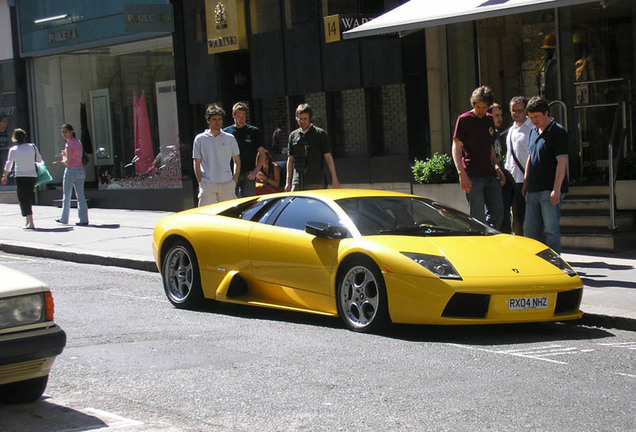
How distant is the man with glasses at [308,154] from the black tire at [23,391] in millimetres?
6566

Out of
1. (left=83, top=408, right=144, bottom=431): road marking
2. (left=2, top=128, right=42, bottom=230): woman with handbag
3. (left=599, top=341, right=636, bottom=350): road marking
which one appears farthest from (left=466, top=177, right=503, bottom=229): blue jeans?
(left=2, top=128, right=42, bottom=230): woman with handbag

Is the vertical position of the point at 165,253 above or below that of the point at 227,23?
below

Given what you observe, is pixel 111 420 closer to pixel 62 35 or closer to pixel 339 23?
pixel 339 23

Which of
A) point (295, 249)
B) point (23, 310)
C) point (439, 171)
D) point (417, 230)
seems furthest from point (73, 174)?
point (23, 310)

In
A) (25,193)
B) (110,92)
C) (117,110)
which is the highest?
(110,92)

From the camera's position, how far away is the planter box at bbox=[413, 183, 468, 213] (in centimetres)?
1574

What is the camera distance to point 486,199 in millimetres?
12141

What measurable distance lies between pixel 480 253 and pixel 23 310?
13.4ft

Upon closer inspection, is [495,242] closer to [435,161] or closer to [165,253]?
[165,253]

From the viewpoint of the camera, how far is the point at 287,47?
1992 cm

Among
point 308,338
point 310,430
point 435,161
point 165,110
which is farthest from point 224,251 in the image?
point 165,110

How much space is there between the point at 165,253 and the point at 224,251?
98cm

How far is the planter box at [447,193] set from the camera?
51.6 ft

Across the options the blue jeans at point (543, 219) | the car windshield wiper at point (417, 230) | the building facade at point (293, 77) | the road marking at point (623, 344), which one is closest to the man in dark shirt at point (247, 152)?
the building facade at point (293, 77)
